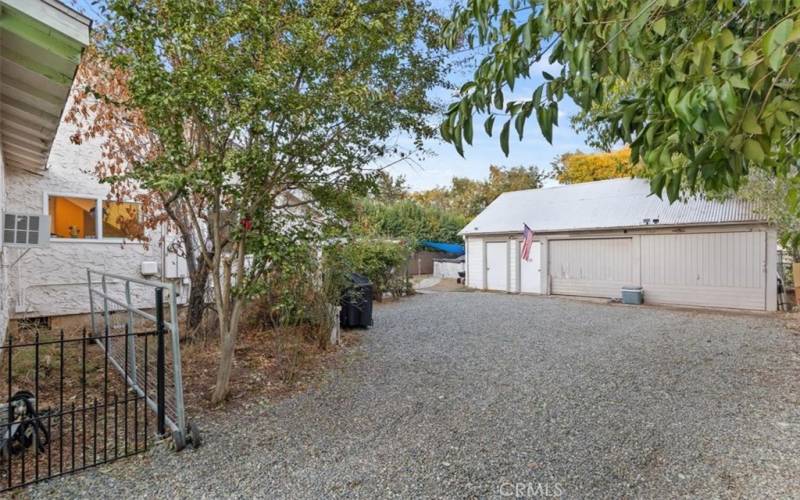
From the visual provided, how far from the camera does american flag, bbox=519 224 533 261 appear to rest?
51.3ft

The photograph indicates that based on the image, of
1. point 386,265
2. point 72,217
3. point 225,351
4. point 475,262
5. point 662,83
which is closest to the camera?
point 662,83

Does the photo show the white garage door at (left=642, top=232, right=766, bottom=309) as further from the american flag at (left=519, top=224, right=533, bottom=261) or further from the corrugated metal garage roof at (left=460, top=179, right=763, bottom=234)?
the american flag at (left=519, top=224, right=533, bottom=261)

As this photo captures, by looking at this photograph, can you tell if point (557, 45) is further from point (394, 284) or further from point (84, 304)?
point (394, 284)

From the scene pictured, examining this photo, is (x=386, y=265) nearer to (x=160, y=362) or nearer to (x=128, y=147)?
(x=128, y=147)

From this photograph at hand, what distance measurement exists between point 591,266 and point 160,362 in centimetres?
1379

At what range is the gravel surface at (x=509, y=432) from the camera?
303cm

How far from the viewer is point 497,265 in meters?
17.1

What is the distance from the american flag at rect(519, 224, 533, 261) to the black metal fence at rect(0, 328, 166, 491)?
13.1m

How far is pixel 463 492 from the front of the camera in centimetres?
294

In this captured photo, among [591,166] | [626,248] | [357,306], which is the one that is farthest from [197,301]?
[591,166]

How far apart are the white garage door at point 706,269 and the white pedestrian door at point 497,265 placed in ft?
16.3

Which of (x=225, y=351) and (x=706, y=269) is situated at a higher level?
(x=706, y=269)

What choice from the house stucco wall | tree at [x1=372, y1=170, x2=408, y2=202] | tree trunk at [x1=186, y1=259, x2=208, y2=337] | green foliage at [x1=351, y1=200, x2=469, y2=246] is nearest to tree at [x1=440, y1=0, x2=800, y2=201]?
tree at [x1=372, y1=170, x2=408, y2=202]

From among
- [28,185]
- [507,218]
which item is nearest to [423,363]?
[28,185]
